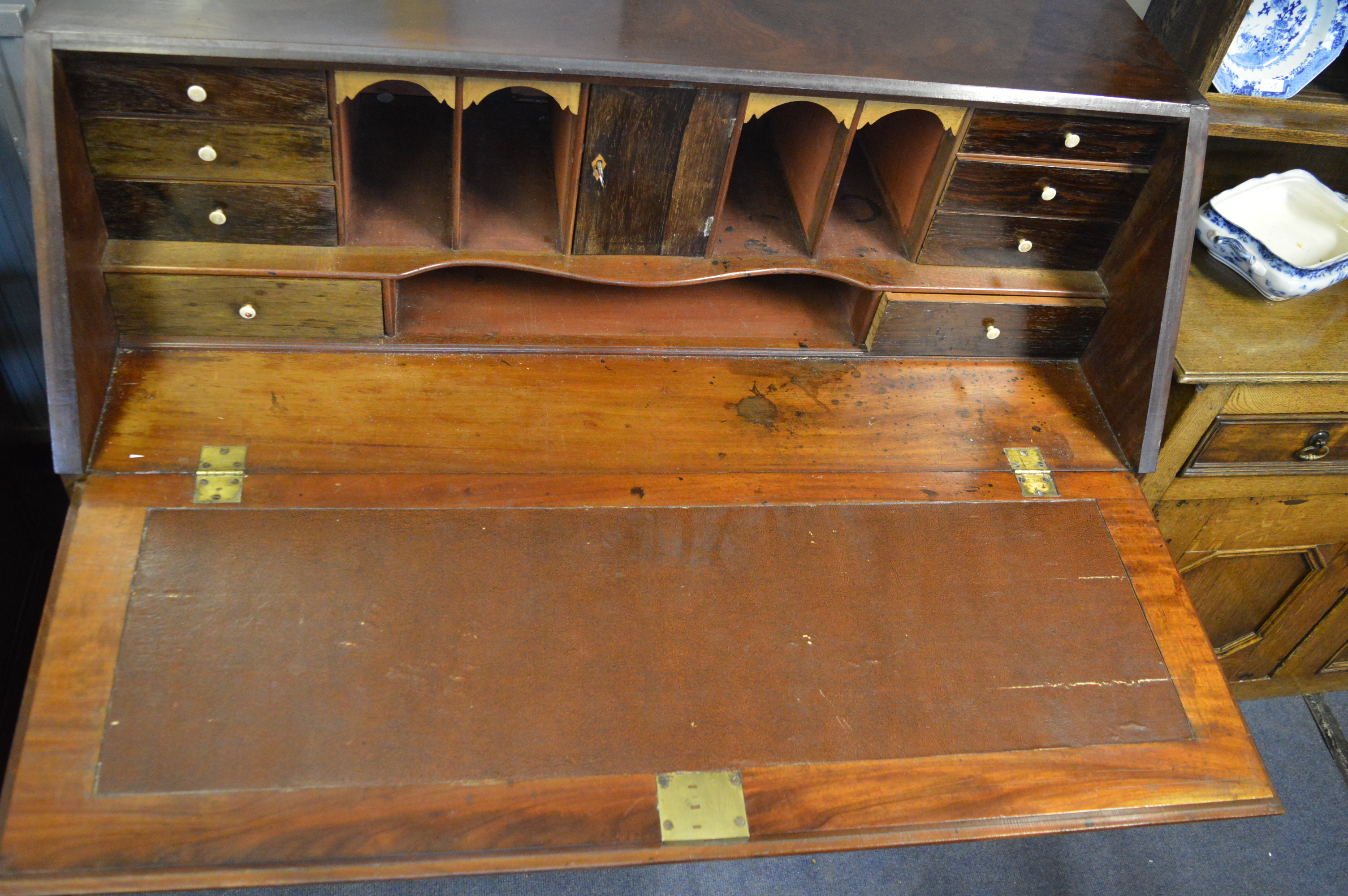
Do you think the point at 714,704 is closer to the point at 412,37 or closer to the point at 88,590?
the point at 88,590

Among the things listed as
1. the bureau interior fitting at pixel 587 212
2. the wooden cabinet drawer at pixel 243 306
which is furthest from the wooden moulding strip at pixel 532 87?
the wooden cabinet drawer at pixel 243 306

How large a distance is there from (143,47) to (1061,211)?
143cm

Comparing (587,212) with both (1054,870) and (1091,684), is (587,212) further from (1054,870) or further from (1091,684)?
(1054,870)

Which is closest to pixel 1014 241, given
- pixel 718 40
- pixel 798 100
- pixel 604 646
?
pixel 798 100

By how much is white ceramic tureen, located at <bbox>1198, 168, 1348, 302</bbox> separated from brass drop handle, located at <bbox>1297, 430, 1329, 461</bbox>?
10.8 inches

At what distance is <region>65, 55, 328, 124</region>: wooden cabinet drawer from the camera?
138 centimetres

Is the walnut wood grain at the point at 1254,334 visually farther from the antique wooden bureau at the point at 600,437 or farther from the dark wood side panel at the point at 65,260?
the dark wood side panel at the point at 65,260

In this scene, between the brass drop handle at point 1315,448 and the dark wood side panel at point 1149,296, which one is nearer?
the dark wood side panel at point 1149,296

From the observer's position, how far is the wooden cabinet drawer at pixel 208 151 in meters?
1.44

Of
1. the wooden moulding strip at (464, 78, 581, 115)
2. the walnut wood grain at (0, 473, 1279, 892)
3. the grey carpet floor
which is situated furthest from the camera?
the grey carpet floor

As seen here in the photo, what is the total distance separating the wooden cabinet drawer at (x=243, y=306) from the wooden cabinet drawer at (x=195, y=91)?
256 millimetres

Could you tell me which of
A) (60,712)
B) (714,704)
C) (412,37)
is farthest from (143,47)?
(714,704)

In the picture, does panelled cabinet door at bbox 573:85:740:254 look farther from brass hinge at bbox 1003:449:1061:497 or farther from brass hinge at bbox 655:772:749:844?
brass hinge at bbox 655:772:749:844

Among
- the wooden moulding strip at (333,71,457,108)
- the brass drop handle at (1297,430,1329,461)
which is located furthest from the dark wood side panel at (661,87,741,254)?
the brass drop handle at (1297,430,1329,461)
